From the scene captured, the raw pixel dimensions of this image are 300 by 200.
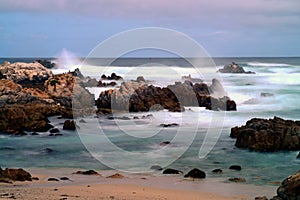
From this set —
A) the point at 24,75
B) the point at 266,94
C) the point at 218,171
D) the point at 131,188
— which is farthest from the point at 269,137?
the point at 24,75

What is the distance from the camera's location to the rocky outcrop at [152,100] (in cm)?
2909

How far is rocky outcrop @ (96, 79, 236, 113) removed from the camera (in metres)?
29.1

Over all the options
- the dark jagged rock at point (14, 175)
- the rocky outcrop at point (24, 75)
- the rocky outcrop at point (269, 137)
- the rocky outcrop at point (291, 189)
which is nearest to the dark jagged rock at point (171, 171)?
the dark jagged rock at point (14, 175)

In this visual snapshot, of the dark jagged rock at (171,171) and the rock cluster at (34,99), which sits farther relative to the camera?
the rock cluster at (34,99)

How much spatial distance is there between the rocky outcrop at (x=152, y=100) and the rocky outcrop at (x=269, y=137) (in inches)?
373

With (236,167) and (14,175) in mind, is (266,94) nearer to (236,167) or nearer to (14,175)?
(236,167)

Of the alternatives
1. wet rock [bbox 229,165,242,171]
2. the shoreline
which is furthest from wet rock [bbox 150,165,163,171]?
wet rock [bbox 229,165,242,171]

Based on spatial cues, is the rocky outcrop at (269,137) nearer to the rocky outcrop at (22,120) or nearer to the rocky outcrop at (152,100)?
the rocky outcrop at (22,120)

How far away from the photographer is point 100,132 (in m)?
23.1

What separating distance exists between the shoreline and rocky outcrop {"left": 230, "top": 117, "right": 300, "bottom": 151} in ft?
16.4

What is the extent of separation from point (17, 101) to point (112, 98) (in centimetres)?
563

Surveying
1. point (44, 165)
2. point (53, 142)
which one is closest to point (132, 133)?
point (53, 142)

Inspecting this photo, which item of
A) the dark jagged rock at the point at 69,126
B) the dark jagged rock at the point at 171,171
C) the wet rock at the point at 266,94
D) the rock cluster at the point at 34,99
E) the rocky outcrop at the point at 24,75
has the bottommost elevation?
the dark jagged rock at the point at 171,171

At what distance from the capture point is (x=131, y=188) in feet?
40.9
